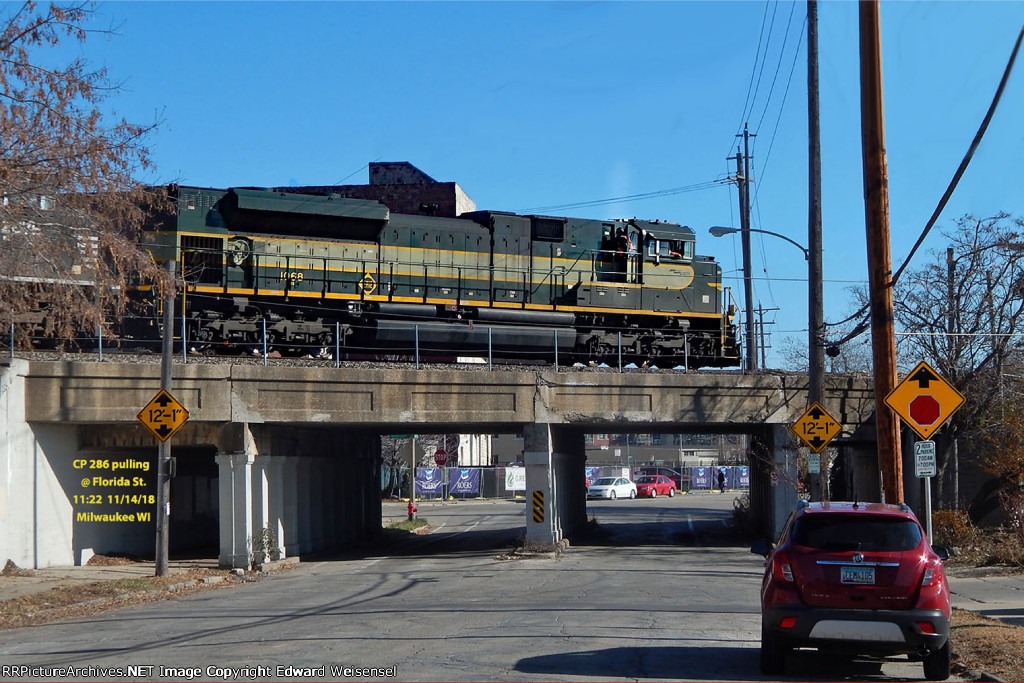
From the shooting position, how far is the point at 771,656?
9.20 metres

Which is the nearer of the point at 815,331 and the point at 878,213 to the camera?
the point at 878,213

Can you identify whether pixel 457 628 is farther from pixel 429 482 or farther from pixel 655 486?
pixel 655 486

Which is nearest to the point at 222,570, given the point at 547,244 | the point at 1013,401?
the point at 547,244

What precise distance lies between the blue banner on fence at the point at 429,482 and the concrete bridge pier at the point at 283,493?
109 ft

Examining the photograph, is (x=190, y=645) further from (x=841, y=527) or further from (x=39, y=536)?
(x=39, y=536)

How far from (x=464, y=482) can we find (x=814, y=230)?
156 ft

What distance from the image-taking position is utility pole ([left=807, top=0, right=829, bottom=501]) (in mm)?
20672

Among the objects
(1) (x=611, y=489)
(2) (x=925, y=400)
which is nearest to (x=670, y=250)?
(2) (x=925, y=400)

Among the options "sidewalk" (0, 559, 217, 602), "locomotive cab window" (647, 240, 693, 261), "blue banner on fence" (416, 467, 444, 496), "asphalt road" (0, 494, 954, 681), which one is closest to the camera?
"asphalt road" (0, 494, 954, 681)

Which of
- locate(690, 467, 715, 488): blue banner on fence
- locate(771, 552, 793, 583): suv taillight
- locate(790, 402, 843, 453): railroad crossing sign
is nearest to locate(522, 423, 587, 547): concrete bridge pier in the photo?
locate(790, 402, 843, 453): railroad crossing sign

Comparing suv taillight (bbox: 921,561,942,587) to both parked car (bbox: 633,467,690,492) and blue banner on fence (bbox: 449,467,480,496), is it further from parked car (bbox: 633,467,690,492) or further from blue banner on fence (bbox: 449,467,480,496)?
parked car (bbox: 633,467,690,492)

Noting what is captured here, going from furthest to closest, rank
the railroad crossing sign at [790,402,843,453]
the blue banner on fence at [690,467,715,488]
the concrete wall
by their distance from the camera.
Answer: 1. the blue banner on fence at [690,467,715,488]
2. the concrete wall
3. the railroad crossing sign at [790,402,843,453]

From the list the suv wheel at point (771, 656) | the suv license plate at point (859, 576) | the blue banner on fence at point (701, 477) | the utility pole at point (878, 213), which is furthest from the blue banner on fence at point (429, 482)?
the suv license plate at point (859, 576)

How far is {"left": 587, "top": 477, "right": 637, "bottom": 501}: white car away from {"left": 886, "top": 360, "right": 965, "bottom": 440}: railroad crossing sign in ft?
163
